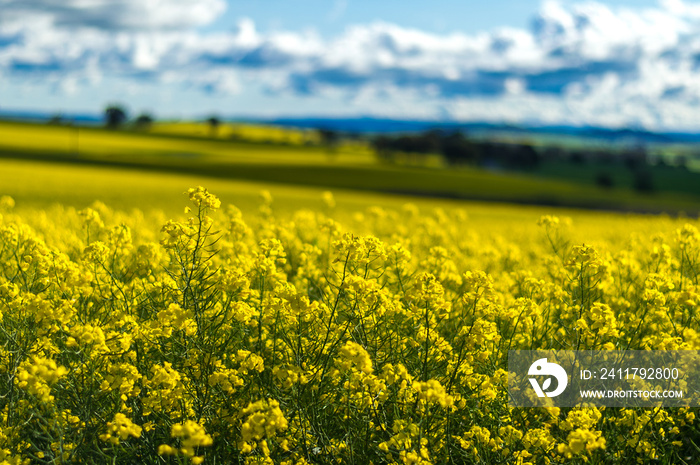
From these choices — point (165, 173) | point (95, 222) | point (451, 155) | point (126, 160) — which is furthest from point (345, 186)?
point (451, 155)

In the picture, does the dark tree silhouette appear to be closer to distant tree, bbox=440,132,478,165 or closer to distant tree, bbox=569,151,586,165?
distant tree, bbox=440,132,478,165

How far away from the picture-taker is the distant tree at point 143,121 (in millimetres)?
138875

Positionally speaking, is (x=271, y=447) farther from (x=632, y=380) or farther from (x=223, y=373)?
(x=632, y=380)

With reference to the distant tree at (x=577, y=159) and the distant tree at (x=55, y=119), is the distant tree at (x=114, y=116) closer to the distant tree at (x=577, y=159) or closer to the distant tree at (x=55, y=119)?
the distant tree at (x=55, y=119)

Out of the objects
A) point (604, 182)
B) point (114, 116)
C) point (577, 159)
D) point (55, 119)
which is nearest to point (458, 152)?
point (577, 159)

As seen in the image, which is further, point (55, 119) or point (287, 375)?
point (55, 119)

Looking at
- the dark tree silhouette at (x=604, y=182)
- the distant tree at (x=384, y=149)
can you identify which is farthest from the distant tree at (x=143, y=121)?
the dark tree silhouette at (x=604, y=182)

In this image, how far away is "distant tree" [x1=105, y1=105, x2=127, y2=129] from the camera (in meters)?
131

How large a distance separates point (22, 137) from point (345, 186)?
55.8 m
